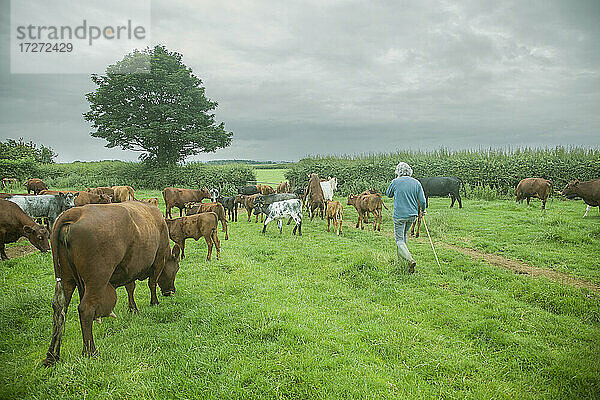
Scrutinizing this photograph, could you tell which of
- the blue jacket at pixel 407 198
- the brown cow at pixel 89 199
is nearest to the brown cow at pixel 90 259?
the blue jacket at pixel 407 198

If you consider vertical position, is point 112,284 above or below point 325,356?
above

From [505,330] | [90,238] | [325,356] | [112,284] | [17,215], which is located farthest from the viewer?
[17,215]

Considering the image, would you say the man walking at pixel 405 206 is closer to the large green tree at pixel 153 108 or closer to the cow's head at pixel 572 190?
the cow's head at pixel 572 190

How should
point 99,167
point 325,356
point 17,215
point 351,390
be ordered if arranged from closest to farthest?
point 351,390 < point 325,356 < point 17,215 < point 99,167

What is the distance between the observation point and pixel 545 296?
20.1 feet

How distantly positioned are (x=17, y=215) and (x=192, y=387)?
24.5 feet

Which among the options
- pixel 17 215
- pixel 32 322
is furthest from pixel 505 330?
pixel 17 215

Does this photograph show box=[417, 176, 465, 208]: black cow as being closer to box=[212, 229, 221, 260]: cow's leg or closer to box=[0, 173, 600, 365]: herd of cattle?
box=[212, 229, 221, 260]: cow's leg

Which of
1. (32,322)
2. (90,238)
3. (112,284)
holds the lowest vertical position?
(32,322)

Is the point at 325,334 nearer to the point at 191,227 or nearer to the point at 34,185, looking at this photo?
the point at 191,227

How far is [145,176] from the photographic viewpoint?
29516 mm

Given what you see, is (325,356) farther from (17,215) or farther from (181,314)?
(17,215)

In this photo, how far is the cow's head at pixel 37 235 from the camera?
8369 millimetres

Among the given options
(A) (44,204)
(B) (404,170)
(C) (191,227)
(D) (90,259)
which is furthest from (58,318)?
(A) (44,204)
